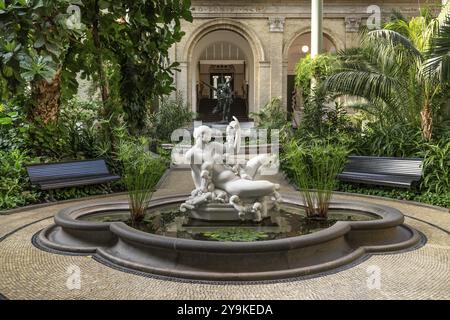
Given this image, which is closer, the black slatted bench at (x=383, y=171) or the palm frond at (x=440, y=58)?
the palm frond at (x=440, y=58)

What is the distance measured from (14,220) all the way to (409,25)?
8.18 metres

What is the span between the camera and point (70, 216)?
17.6 ft

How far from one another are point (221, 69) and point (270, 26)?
422 inches

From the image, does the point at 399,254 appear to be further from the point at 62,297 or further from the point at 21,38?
the point at 21,38

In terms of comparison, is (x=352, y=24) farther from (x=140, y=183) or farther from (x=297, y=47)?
(x=140, y=183)

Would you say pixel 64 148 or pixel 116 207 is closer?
pixel 116 207

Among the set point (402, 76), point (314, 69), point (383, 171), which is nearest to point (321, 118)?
point (314, 69)

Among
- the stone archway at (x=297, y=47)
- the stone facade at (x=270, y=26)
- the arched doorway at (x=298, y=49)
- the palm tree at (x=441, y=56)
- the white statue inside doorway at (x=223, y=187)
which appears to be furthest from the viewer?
the arched doorway at (x=298, y=49)

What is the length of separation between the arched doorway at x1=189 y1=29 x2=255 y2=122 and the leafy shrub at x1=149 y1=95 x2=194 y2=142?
3.76 m

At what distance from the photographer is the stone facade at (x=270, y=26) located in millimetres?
21109

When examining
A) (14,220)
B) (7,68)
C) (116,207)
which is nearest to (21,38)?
(7,68)

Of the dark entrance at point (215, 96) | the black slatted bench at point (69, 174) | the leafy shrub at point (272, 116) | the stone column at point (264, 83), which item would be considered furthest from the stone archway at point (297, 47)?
the black slatted bench at point (69, 174)

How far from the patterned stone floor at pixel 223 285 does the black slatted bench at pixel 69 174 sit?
2.75m
